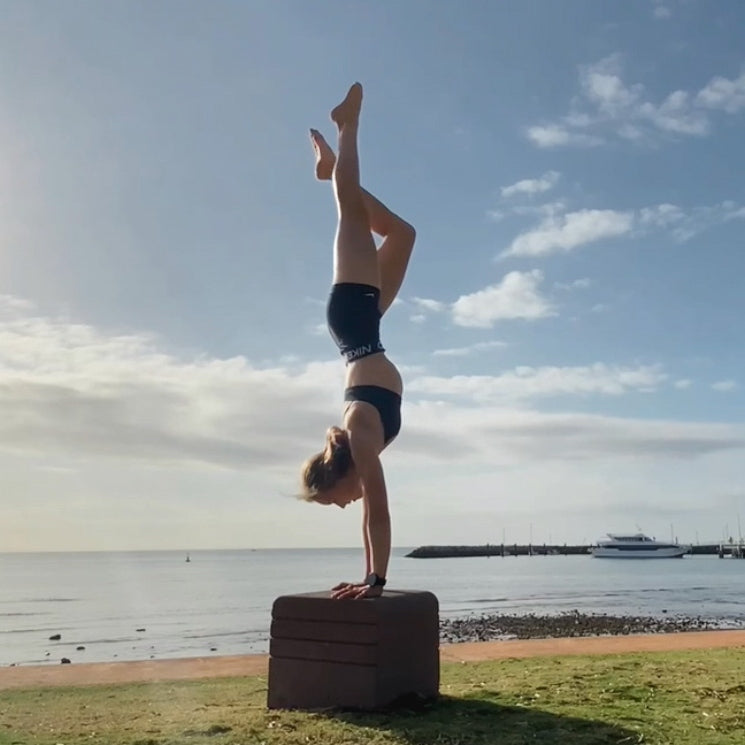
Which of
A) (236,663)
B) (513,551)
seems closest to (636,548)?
(513,551)

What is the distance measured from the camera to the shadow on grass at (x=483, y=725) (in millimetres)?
3262

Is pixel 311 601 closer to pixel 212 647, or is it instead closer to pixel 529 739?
pixel 529 739

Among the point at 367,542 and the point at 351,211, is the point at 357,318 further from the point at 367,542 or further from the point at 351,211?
the point at 367,542

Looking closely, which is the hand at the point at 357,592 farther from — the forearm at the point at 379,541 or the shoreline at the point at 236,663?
the shoreline at the point at 236,663

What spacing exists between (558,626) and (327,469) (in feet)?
54.9

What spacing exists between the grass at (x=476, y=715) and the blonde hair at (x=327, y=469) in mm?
992

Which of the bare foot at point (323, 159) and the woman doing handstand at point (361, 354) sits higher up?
the bare foot at point (323, 159)

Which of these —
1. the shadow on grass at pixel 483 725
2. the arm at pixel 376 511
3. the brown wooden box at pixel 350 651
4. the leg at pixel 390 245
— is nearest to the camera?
the shadow on grass at pixel 483 725

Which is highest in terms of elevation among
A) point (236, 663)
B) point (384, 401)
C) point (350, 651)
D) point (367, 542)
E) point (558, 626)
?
point (384, 401)

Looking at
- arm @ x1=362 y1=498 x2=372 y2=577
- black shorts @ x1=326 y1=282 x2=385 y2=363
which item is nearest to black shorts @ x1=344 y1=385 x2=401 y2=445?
black shorts @ x1=326 y1=282 x2=385 y2=363

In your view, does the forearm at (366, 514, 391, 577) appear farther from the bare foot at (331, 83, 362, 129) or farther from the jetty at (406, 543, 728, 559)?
the jetty at (406, 543, 728, 559)

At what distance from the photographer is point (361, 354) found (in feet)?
13.6

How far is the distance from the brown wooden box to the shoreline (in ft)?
11.7

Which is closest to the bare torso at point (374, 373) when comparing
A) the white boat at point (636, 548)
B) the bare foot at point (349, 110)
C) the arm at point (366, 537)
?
Answer: the arm at point (366, 537)
